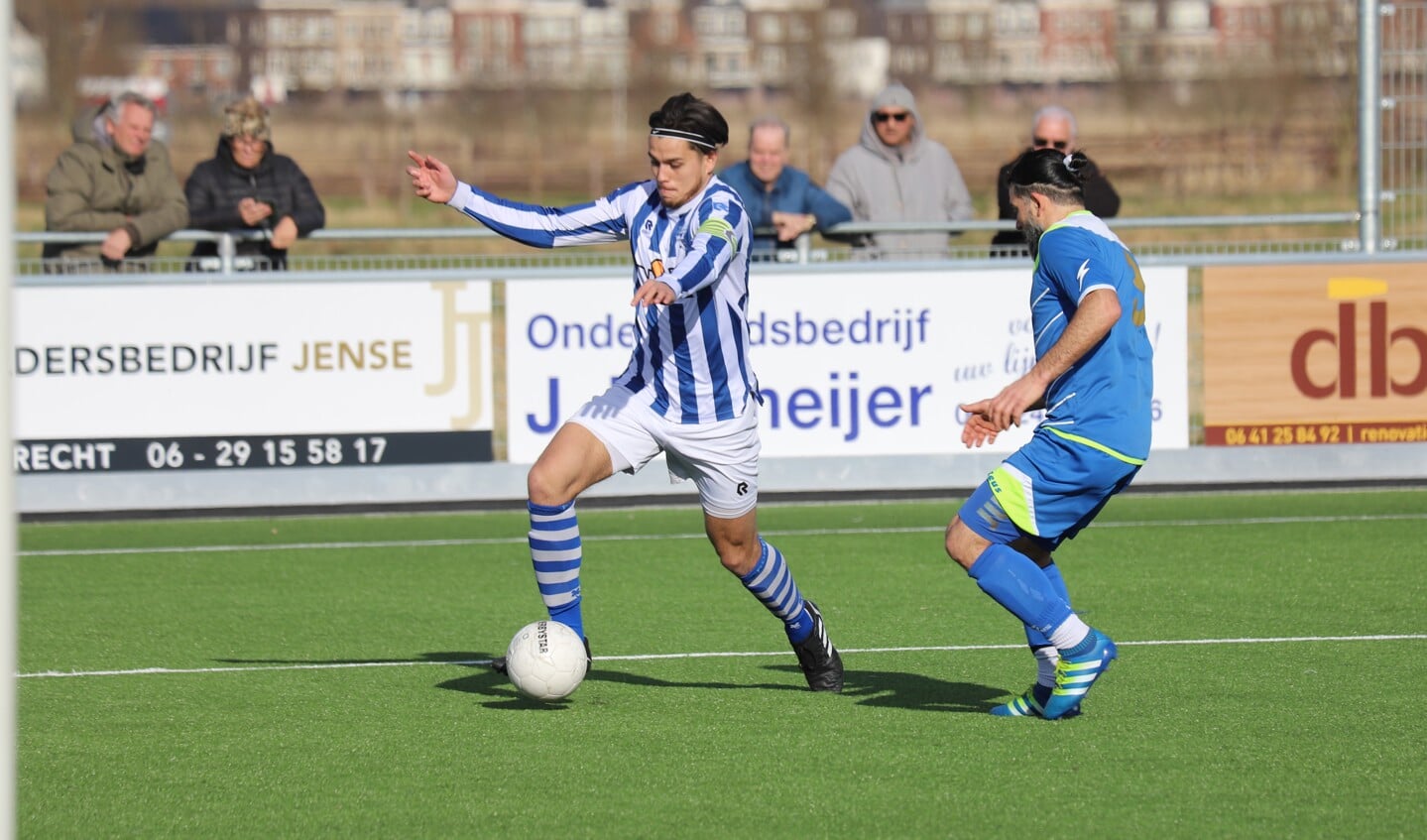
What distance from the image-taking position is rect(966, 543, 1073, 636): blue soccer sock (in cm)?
Answer: 629

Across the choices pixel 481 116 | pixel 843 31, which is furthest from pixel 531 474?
pixel 843 31

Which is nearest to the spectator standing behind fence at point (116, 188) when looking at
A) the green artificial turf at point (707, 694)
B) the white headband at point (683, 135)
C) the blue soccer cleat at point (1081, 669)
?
the green artificial turf at point (707, 694)

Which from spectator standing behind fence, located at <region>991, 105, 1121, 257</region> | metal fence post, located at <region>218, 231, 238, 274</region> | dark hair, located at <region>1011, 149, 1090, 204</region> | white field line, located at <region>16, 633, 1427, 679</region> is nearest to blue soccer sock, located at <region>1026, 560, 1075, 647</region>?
dark hair, located at <region>1011, 149, 1090, 204</region>

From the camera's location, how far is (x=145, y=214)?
1247 cm

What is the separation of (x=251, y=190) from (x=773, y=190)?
308 cm

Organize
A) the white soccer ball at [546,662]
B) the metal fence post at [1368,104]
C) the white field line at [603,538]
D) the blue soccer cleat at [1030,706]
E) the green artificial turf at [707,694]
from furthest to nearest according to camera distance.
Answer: the metal fence post at [1368,104] → the white field line at [603,538] → the white soccer ball at [546,662] → the blue soccer cleat at [1030,706] → the green artificial turf at [707,694]

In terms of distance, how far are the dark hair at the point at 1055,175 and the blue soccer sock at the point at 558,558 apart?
70.7 inches

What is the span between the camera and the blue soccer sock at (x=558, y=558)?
6.96 metres

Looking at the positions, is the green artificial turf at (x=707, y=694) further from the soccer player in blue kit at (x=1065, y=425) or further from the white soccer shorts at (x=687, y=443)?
the white soccer shorts at (x=687, y=443)

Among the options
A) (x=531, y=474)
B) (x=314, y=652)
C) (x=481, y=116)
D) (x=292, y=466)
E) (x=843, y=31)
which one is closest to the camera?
(x=531, y=474)

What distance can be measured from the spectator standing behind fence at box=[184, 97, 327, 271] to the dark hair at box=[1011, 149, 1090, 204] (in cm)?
694

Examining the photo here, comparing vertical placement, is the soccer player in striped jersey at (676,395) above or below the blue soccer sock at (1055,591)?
above

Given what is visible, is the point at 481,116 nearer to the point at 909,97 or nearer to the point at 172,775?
the point at 909,97

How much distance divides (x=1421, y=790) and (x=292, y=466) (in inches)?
312
